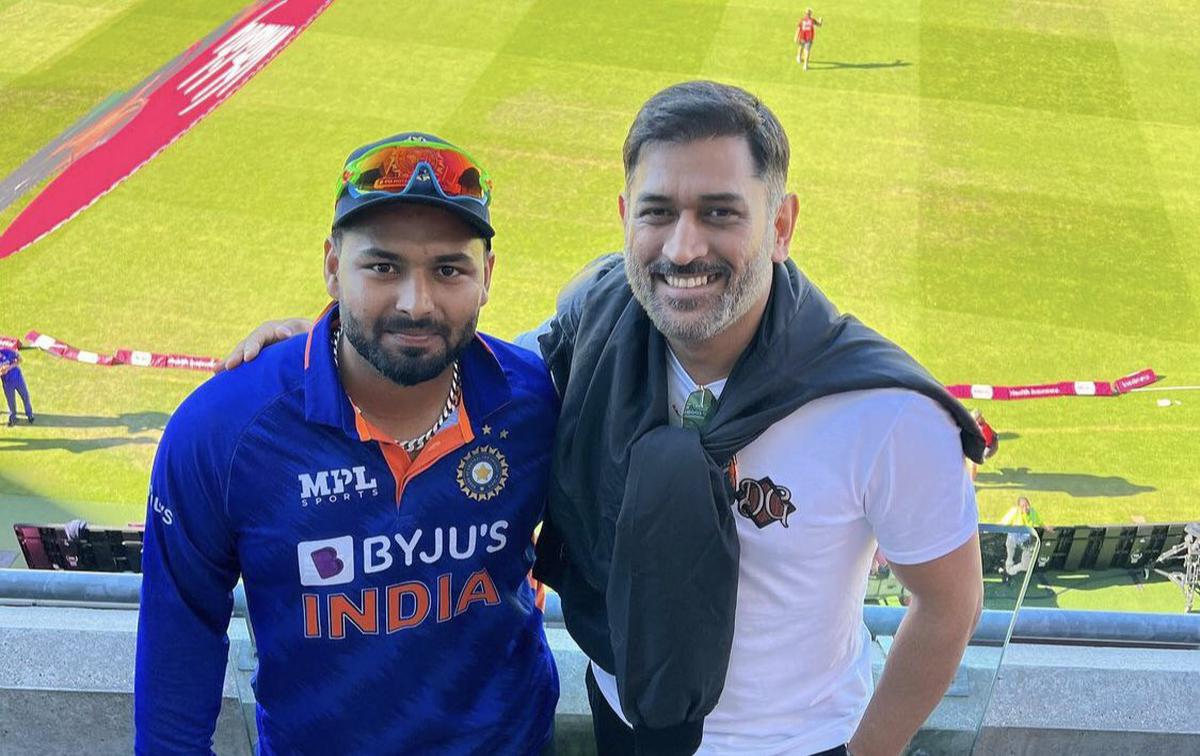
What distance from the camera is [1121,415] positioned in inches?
492

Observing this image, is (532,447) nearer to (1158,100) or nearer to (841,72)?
(841,72)

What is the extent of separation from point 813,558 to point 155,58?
18.5m

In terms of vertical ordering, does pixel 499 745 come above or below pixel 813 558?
below

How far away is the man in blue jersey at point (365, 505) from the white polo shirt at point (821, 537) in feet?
1.46

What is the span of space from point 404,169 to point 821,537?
40.4 inches

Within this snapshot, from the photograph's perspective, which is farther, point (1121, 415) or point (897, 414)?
point (1121, 415)

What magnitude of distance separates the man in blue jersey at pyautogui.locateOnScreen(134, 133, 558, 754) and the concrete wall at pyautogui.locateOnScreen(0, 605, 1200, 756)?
385 mm

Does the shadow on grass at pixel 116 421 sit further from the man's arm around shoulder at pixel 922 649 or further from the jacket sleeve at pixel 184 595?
the man's arm around shoulder at pixel 922 649

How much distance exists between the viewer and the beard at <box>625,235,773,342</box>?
7.21ft

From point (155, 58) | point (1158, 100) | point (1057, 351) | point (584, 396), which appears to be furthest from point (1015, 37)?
point (584, 396)

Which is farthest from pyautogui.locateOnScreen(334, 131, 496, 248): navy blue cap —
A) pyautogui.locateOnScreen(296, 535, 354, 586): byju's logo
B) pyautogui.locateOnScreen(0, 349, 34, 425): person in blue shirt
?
pyautogui.locateOnScreen(0, 349, 34, 425): person in blue shirt

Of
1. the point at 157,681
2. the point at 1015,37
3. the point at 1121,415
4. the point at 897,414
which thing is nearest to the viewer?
the point at 897,414

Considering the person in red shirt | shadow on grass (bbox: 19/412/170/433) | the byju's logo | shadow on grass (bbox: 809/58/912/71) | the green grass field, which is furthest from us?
shadow on grass (bbox: 809/58/912/71)

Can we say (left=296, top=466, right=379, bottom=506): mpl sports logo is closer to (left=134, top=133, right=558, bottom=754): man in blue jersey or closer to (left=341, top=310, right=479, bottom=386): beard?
(left=134, top=133, right=558, bottom=754): man in blue jersey
